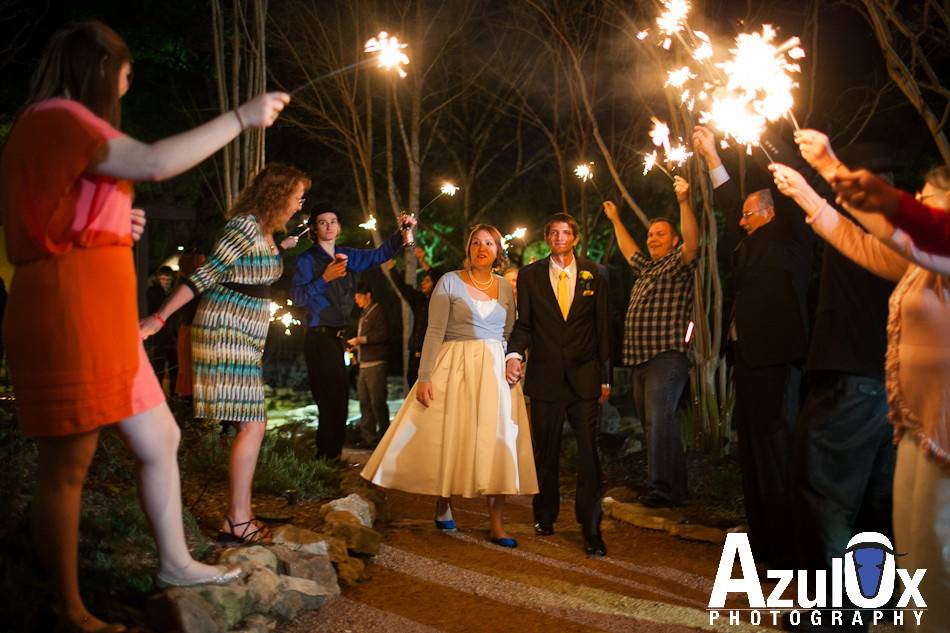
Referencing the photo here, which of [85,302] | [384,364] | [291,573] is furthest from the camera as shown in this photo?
[384,364]

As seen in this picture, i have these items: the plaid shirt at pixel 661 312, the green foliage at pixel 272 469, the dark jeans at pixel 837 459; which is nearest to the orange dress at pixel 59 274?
the dark jeans at pixel 837 459

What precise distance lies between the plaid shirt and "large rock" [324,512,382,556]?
2792mm

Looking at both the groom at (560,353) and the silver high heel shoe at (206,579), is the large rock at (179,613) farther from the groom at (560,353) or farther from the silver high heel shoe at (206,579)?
the groom at (560,353)

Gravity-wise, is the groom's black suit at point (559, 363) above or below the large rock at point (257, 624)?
above

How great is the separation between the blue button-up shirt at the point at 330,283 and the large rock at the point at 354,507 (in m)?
1.82

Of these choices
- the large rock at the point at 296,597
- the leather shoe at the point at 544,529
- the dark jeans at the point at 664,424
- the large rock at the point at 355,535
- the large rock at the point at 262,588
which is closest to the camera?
the large rock at the point at 262,588

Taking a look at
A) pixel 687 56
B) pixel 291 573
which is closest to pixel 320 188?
pixel 687 56

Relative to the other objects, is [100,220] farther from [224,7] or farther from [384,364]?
[224,7]

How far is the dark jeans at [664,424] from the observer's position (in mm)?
7258

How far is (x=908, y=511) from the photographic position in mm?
3449

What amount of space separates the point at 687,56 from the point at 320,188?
461 inches

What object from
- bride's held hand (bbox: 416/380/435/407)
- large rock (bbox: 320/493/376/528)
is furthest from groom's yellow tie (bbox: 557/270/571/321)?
large rock (bbox: 320/493/376/528)

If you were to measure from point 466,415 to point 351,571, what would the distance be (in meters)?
1.59

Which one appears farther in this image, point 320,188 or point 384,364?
point 320,188
